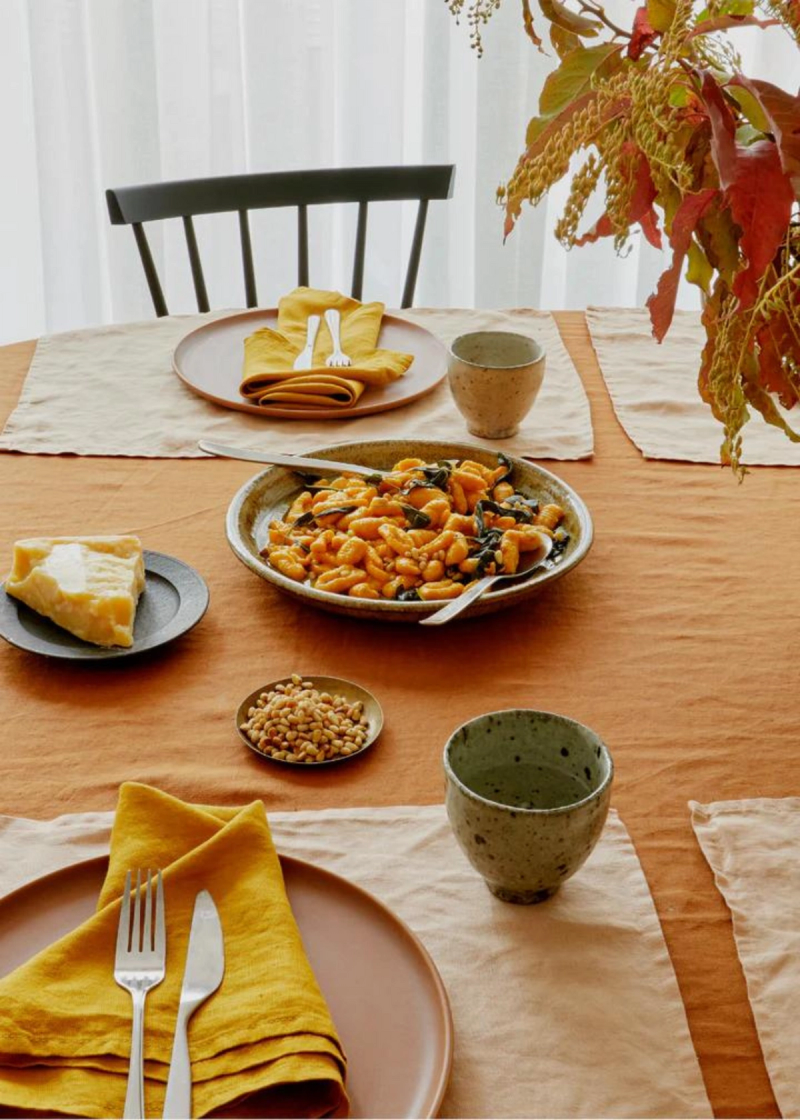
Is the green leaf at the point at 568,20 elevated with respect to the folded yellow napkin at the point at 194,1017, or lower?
elevated

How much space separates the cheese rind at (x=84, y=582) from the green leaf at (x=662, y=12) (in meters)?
0.62

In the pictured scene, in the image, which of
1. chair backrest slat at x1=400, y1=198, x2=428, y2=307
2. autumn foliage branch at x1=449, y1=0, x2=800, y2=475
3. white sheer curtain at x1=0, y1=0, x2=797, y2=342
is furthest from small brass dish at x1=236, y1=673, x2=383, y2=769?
white sheer curtain at x1=0, y1=0, x2=797, y2=342

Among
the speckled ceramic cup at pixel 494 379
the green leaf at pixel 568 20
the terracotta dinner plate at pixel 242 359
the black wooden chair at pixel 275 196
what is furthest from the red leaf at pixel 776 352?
the black wooden chair at pixel 275 196

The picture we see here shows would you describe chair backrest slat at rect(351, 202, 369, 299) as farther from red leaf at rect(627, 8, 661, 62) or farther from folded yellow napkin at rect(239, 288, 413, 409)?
red leaf at rect(627, 8, 661, 62)

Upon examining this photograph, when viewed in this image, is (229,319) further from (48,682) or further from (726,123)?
(726,123)

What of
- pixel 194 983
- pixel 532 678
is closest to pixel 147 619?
pixel 532 678

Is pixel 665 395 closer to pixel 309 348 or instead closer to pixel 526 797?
pixel 309 348

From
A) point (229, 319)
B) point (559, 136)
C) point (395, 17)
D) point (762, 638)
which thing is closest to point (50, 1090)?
point (559, 136)

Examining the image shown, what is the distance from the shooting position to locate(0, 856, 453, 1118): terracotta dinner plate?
2.25ft

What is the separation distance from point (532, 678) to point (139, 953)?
450 mm

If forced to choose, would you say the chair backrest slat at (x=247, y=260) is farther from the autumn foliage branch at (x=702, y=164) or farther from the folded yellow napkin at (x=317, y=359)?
the autumn foliage branch at (x=702, y=164)

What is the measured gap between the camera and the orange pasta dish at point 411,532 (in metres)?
1.16

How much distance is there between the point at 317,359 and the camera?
5.46ft

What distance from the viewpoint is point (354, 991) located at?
75 cm
